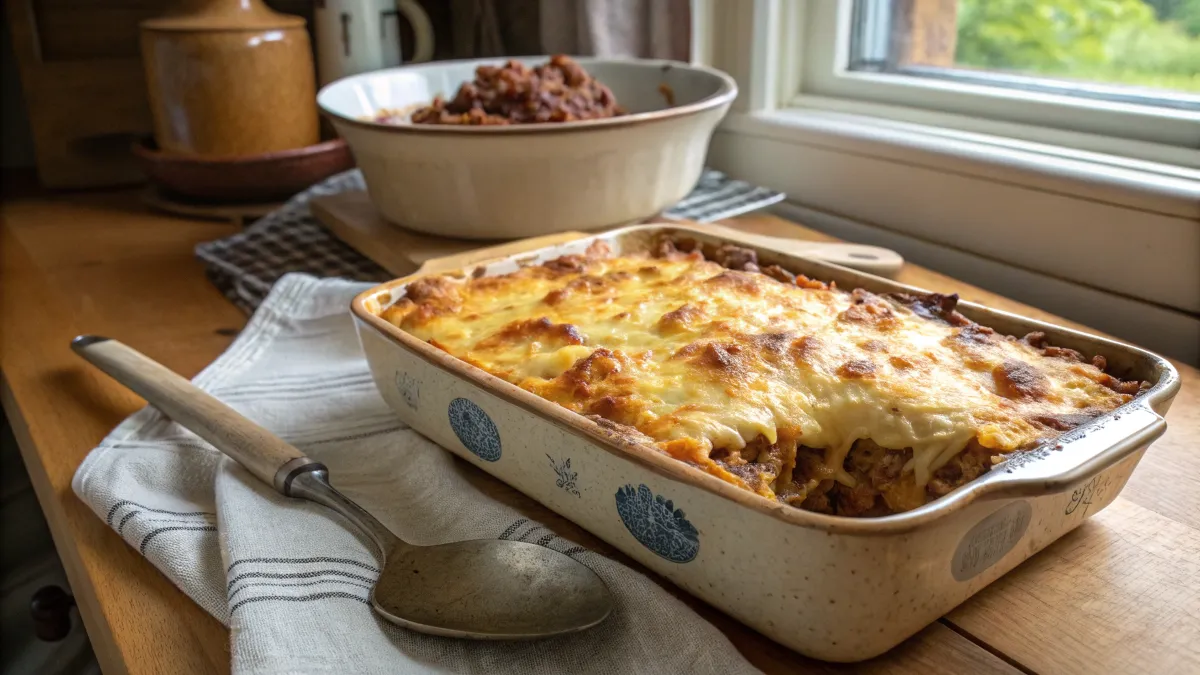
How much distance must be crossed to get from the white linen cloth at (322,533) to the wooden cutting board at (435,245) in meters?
0.21

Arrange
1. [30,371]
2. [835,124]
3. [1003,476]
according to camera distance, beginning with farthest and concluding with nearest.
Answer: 1. [835,124]
2. [30,371]
3. [1003,476]

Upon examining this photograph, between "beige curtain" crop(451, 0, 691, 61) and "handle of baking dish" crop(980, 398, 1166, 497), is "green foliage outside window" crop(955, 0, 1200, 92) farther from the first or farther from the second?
"handle of baking dish" crop(980, 398, 1166, 497)

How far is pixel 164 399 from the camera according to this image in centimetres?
86

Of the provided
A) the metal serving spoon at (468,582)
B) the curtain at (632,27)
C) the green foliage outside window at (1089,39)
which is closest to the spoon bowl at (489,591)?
the metal serving spoon at (468,582)

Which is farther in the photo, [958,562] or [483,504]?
[483,504]

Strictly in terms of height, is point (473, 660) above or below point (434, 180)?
below

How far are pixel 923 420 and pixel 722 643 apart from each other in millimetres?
196

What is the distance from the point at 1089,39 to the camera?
1.27 metres

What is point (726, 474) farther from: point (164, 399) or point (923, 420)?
point (164, 399)

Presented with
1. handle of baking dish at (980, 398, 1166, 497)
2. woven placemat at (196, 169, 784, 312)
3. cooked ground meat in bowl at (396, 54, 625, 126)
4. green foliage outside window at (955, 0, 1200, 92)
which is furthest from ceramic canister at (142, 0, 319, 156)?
handle of baking dish at (980, 398, 1166, 497)

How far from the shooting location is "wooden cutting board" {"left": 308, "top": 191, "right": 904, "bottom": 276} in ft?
3.49

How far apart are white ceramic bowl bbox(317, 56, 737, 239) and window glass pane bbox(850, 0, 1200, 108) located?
14.7 inches

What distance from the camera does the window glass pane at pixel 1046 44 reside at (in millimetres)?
1175

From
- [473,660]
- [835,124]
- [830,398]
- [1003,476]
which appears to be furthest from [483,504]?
[835,124]
